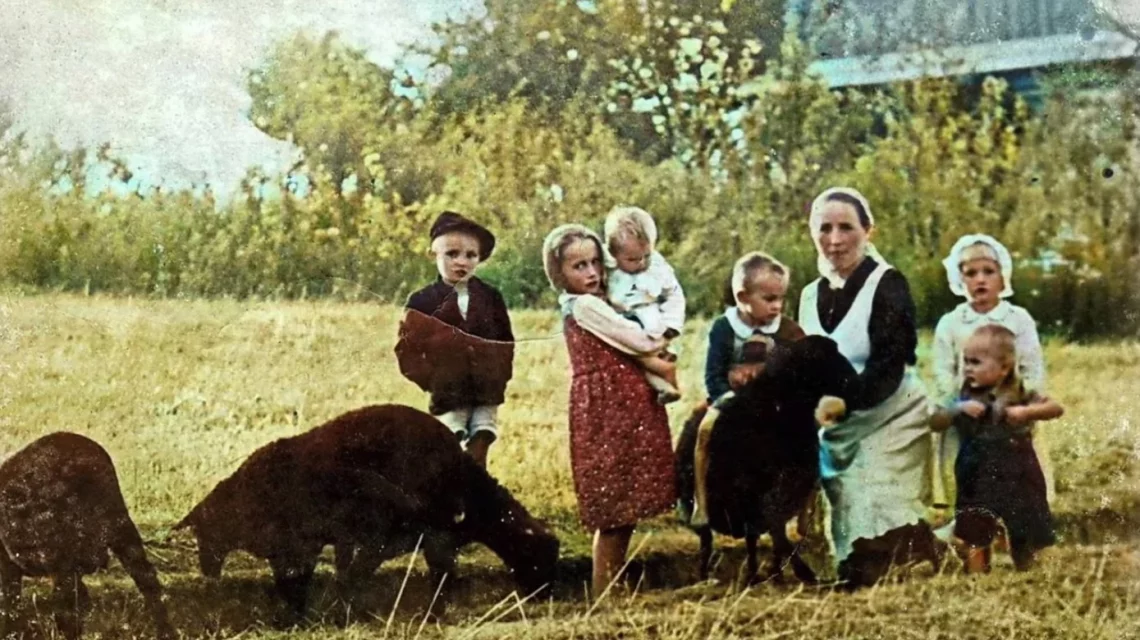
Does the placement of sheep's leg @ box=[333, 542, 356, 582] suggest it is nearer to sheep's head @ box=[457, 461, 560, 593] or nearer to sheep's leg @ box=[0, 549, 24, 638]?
sheep's head @ box=[457, 461, 560, 593]

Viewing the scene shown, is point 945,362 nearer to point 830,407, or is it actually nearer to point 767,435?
point 830,407

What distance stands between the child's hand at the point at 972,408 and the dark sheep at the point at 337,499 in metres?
1.78

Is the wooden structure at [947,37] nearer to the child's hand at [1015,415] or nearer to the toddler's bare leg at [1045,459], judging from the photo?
the child's hand at [1015,415]

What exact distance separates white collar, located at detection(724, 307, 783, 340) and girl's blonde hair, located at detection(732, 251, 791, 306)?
0.05 m

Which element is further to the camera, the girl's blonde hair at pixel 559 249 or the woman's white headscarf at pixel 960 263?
the woman's white headscarf at pixel 960 263

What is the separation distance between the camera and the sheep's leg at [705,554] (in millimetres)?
4504

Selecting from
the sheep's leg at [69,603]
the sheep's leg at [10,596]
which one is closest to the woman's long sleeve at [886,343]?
the sheep's leg at [69,603]

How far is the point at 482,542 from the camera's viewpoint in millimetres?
4449

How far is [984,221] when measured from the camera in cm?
464

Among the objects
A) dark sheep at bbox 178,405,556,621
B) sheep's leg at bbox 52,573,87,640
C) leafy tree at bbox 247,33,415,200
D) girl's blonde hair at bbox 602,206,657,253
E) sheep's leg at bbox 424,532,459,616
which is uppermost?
leafy tree at bbox 247,33,415,200

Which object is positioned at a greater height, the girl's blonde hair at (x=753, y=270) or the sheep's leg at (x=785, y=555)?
the girl's blonde hair at (x=753, y=270)

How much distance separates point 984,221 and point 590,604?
77.5 inches

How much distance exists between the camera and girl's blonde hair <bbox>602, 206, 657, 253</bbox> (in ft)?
14.7

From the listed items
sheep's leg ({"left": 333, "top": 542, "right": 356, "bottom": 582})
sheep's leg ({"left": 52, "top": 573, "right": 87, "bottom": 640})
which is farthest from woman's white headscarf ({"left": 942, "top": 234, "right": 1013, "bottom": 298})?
sheep's leg ({"left": 52, "top": 573, "right": 87, "bottom": 640})
